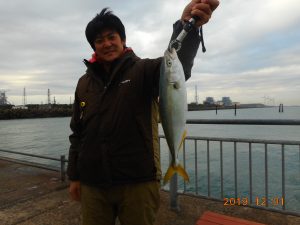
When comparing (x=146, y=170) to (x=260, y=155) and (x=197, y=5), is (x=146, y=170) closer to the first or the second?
(x=197, y=5)

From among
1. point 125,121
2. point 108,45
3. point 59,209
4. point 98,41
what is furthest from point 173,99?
point 59,209

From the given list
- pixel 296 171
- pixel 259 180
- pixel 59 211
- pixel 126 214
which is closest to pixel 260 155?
pixel 296 171

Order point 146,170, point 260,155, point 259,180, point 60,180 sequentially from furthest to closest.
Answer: point 260,155 → point 259,180 → point 60,180 → point 146,170

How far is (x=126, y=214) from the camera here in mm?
2328

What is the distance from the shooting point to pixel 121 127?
226 cm

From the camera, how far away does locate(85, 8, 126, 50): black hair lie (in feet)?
8.19

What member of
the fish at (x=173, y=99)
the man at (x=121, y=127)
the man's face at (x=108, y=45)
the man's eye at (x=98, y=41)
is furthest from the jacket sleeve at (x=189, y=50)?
the man's eye at (x=98, y=41)

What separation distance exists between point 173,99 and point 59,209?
339cm

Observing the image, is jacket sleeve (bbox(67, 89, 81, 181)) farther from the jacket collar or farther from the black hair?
the black hair

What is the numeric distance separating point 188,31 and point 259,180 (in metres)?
11.3

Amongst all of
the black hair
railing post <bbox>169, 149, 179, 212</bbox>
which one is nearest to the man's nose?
the black hair

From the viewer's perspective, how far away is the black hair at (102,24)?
250 cm

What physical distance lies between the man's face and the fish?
658 millimetres

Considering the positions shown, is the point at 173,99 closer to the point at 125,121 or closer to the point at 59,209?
the point at 125,121
